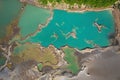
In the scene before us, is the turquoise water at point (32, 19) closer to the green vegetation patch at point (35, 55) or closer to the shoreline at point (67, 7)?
the shoreline at point (67, 7)

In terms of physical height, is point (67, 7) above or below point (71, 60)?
above

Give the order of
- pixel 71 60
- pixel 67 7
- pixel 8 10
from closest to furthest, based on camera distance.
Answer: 1. pixel 71 60
2. pixel 67 7
3. pixel 8 10

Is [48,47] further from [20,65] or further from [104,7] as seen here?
[104,7]

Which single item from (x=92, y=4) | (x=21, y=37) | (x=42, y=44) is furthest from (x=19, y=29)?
(x=92, y=4)

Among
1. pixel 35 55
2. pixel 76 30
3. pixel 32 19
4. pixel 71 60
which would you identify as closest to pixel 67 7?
pixel 76 30

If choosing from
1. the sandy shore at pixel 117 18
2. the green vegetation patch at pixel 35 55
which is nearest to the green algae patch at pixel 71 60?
the green vegetation patch at pixel 35 55

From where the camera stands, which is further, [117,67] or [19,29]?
[19,29]

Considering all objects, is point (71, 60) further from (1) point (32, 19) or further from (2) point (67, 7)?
(1) point (32, 19)
